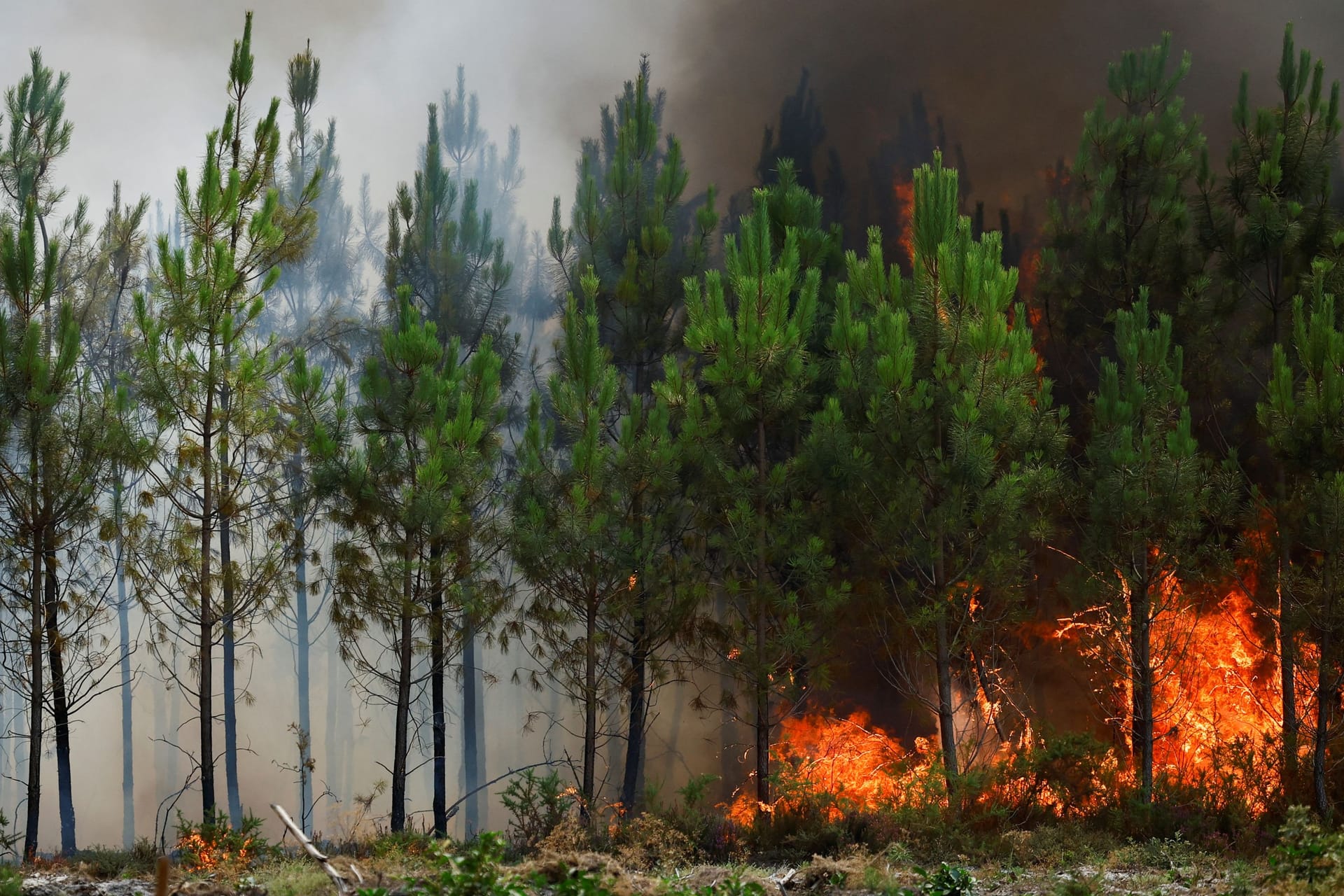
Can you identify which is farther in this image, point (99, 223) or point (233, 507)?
point (99, 223)

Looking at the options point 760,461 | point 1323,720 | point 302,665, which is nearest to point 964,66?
point 760,461

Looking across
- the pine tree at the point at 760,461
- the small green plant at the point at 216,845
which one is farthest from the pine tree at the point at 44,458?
the pine tree at the point at 760,461

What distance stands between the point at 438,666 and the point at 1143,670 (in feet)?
17.8

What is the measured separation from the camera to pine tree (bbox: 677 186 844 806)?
7.76 m

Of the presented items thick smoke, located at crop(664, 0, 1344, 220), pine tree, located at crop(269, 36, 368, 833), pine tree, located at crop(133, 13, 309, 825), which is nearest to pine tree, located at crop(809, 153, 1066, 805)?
thick smoke, located at crop(664, 0, 1344, 220)

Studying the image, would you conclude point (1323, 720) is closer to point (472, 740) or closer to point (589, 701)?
point (589, 701)

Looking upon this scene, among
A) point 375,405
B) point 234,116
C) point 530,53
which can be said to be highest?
point 530,53

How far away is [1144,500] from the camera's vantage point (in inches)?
301

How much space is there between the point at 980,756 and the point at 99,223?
33.1ft

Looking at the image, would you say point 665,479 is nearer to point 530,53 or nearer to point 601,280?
point 601,280

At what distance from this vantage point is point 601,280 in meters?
9.55

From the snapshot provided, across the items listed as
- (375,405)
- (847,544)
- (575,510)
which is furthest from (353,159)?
(847,544)

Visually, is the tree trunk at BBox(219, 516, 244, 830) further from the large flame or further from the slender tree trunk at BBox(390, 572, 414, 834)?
the large flame

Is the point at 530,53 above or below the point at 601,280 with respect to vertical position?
above
